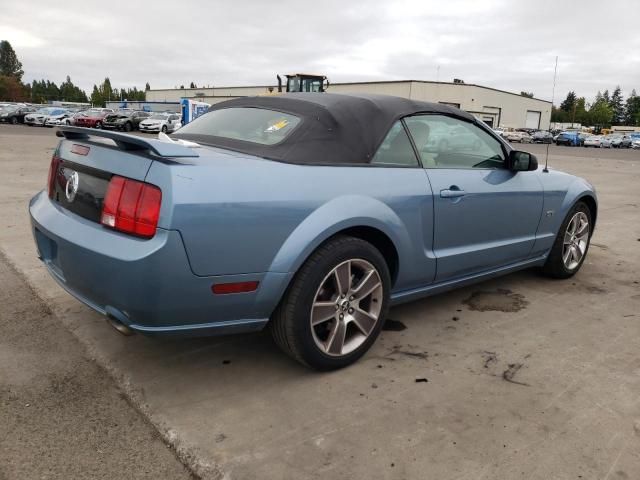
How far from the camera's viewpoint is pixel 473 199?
3379mm

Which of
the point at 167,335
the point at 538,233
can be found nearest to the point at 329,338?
the point at 167,335

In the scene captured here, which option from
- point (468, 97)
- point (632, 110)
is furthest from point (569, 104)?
point (468, 97)

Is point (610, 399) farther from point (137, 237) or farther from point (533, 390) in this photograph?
point (137, 237)

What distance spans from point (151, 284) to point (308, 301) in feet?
2.49

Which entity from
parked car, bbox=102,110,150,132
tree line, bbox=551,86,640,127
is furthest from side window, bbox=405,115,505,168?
tree line, bbox=551,86,640,127

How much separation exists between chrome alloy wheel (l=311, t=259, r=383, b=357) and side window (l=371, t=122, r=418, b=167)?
626 mm

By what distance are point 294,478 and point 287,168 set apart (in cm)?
136

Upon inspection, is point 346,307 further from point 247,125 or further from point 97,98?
point 97,98

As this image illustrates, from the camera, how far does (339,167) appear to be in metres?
2.74

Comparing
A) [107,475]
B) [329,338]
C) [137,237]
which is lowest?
[107,475]

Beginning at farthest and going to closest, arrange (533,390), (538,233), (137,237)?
(538,233)
(533,390)
(137,237)

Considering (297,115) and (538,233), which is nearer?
(297,115)

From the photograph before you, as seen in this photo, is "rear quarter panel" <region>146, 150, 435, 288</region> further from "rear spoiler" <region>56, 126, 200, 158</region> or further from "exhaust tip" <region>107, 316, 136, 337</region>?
"exhaust tip" <region>107, 316, 136, 337</region>

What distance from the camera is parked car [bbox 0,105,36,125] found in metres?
34.3
